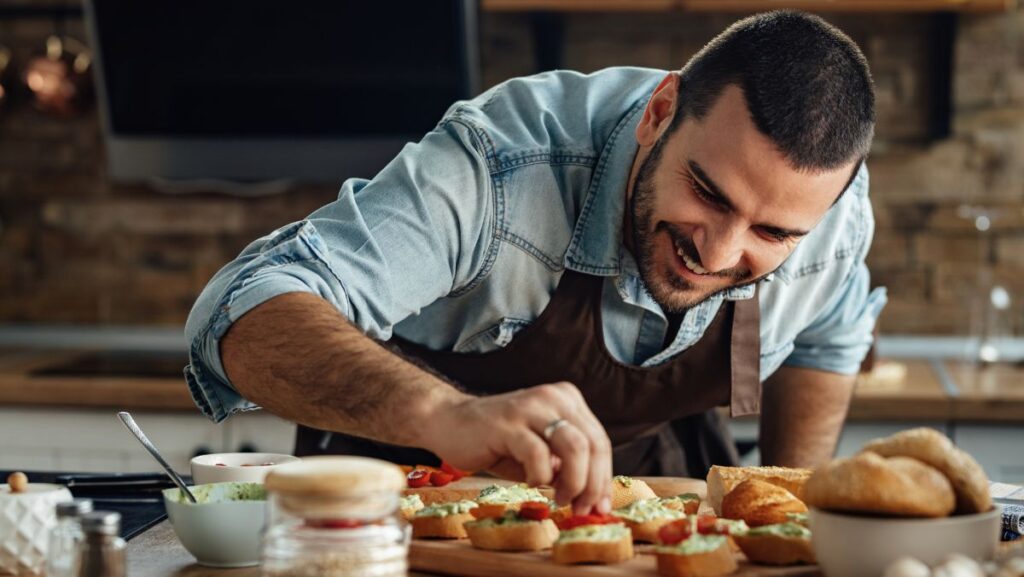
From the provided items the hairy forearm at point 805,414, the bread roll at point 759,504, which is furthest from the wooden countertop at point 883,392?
the bread roll at point 759,504

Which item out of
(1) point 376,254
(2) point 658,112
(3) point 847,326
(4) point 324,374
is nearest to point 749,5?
(3) point 847,326

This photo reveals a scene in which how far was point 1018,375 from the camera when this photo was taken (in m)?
3.00

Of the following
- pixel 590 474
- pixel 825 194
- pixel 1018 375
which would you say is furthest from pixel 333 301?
pixel 1018 375

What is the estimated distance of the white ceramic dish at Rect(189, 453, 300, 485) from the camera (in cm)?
128

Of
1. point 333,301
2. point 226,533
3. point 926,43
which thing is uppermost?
point 926,43

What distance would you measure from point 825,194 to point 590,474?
21.7 inches

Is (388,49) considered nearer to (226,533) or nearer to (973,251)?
(973,251)

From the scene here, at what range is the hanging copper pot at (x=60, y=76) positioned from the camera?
11.3 ft

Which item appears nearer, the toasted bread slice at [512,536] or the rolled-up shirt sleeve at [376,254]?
the toasted bread slice at [512,536]

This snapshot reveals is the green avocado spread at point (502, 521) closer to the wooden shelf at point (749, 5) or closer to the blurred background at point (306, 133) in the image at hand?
the blurred background at point (306, 133)

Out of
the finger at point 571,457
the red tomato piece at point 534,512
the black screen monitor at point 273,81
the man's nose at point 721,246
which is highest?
the black screen monitor at point 273,81

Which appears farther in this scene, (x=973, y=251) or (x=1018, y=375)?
(x=973, y=251)

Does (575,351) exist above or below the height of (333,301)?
below

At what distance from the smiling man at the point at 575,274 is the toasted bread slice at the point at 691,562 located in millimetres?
92
